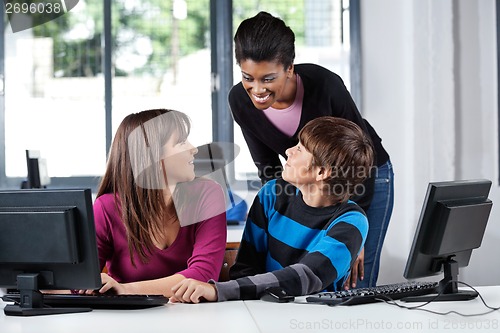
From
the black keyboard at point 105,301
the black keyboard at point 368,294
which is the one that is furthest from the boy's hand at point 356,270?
the black keyboard at point 105,301

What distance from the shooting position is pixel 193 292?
1795mm

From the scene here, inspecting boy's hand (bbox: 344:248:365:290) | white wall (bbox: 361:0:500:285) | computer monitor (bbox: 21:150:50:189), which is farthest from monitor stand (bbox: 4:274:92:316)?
white wall (bbox: 361:0:500:285)

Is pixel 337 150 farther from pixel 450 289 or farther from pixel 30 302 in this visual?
pixel 30 302

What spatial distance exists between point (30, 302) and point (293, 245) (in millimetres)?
762

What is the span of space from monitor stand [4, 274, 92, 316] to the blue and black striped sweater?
393mm

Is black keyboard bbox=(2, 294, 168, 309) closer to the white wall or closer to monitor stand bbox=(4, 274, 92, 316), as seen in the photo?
monitor stand bbox=(4, 274, 92, 316)

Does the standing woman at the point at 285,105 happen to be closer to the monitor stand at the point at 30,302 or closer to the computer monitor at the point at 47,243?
the computer monitor at the point at 47,243

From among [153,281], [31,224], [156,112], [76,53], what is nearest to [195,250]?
[153,281]

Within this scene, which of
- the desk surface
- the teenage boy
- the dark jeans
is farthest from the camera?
the dark jeans

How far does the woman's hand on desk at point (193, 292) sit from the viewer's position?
1.79 metres

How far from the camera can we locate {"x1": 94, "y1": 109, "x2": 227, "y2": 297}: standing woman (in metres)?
2.13

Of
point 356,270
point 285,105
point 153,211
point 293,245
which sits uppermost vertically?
point 285,105

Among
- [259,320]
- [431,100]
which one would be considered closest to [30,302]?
[259,320]

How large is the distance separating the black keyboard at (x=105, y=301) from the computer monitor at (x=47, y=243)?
0.04 meters
